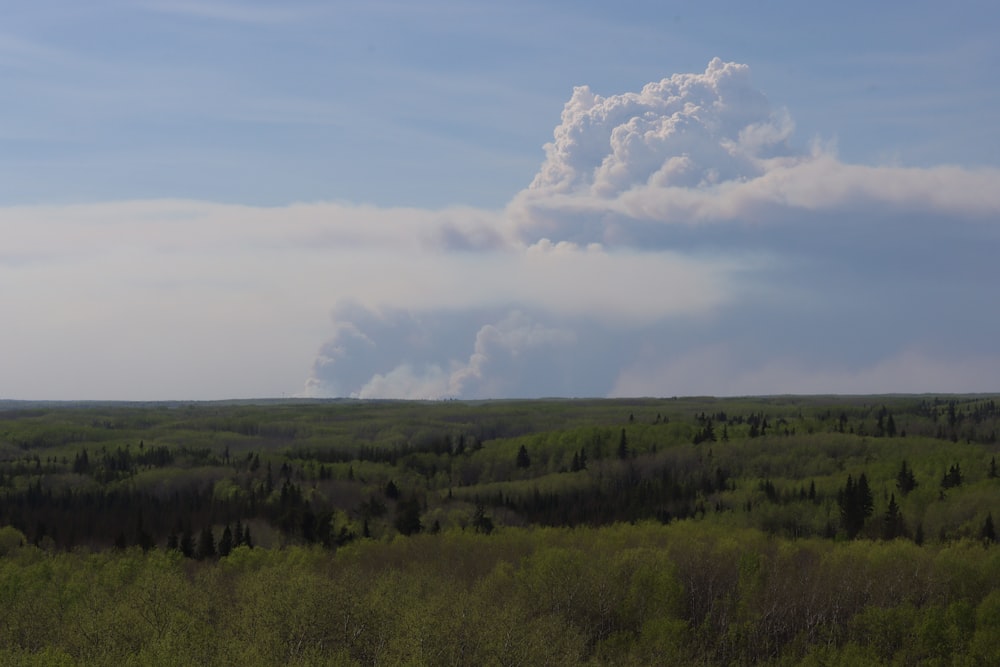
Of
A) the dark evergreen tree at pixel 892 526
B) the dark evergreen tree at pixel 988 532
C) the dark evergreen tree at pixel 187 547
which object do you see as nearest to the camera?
the dark evergreen tree at pixel 187 547

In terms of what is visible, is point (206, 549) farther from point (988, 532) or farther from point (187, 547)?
point (988, 532)

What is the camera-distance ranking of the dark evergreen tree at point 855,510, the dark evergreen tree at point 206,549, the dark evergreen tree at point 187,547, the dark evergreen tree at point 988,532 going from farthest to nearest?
the dark evergreen tree at point 855,510
the dark evergreen tree at point 988,532
the dark evergreen tree at point 187,547
the dark evergreen tree at point 206,549

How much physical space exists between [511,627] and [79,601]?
165ft

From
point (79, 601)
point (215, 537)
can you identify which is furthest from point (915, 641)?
point (215, 537)

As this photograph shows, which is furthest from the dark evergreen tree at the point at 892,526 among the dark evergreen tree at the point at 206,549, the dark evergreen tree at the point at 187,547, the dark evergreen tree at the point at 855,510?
the dark evergreen tree at the point at 187,547

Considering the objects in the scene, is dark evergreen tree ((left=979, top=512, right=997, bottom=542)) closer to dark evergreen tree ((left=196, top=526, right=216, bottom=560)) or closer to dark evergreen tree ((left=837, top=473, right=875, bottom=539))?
dark evergreen tree ((left=837, top=473, right=875, bottom=539))

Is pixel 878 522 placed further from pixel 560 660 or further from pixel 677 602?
pixel 560 660

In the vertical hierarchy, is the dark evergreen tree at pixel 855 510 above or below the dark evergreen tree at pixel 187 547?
above

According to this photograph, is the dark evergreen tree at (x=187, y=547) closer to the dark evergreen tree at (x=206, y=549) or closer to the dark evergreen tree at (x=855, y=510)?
the dark evergreen tree at (x=206, y=549)

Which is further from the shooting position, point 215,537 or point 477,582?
point 215,537

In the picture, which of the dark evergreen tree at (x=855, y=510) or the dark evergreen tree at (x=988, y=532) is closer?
the dark evergreen tree at (x=988, y=532)

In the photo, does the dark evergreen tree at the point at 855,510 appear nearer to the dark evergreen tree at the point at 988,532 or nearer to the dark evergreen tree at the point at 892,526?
the dark evergreen tree at the point at 892,526

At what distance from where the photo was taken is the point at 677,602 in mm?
123938

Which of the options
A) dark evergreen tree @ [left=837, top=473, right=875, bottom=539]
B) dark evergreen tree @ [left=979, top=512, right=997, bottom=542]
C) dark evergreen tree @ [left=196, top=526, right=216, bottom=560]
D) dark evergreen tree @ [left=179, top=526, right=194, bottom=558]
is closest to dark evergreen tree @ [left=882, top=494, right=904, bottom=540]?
dark evergreen tree @ [left=837, top=473, right=875, bottom=539]
